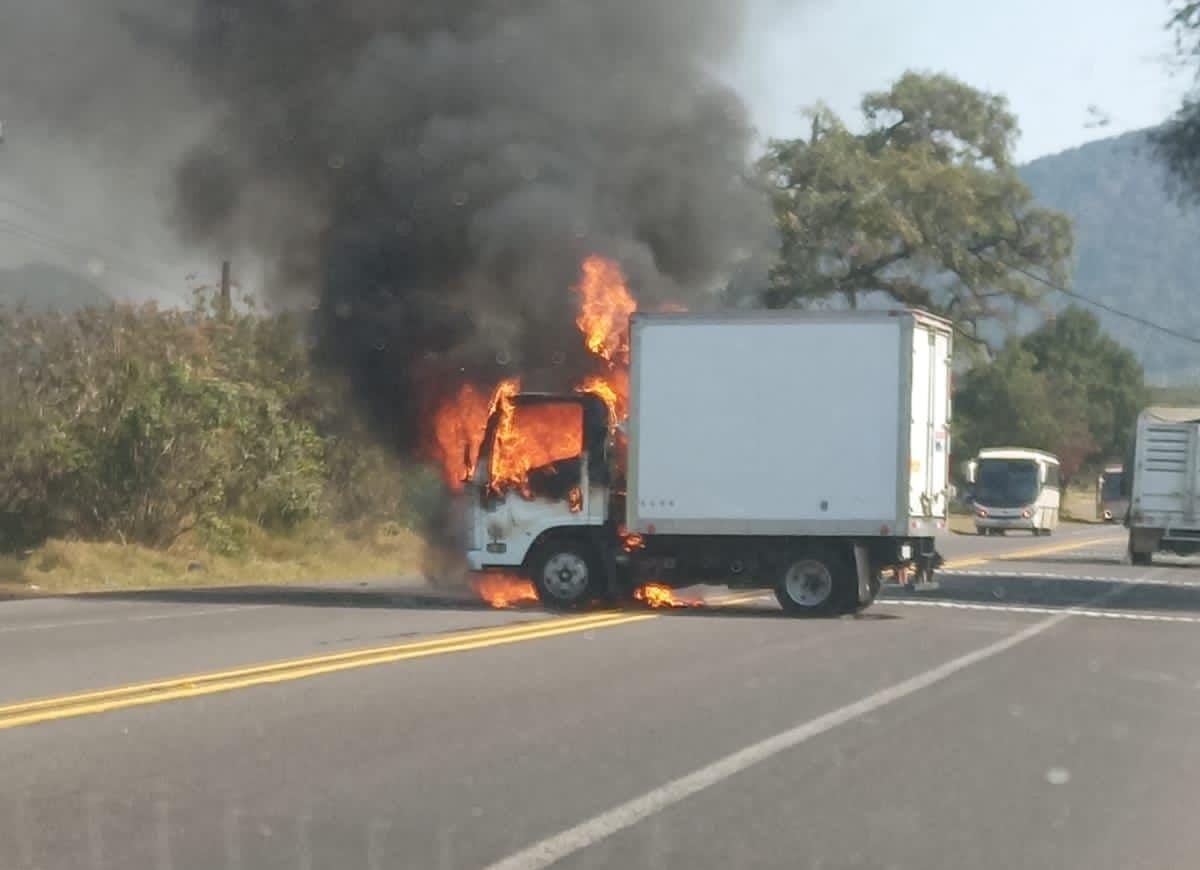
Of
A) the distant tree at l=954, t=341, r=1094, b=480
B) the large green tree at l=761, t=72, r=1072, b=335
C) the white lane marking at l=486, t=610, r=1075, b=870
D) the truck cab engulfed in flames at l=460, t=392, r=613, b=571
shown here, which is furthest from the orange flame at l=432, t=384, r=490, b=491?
the distant tree at l=954, t=341, r=1094, b=480

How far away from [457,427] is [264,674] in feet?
31.7

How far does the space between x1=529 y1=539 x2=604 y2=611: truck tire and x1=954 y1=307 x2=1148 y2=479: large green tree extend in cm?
5270

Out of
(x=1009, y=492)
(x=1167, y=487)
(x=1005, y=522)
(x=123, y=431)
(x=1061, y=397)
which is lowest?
(x=1005, y=522)

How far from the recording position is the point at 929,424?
1897 centimetres

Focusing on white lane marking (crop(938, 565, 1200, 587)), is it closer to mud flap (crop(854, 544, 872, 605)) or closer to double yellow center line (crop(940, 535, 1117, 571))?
double yellow center line (crop(940, 535, 1117, 571))

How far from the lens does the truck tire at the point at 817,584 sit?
18.4m

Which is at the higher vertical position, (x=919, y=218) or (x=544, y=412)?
(x=919, y=218)

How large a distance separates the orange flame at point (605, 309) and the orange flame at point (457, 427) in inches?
61.6

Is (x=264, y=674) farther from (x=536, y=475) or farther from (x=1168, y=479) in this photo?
(x=1168, y=479)

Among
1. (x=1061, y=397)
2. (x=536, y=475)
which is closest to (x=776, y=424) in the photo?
(x=536, y=475)

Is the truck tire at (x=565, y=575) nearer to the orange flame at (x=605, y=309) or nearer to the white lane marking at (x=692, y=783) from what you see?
the orange flame at (x=605, y=309)

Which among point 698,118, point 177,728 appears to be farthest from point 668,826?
point 698,118

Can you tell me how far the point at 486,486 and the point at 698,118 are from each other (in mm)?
9764

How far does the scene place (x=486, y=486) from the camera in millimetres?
18859
